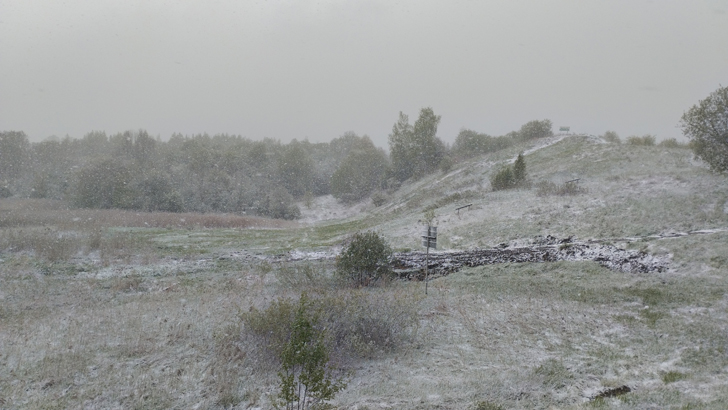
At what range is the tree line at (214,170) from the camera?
46469 mm

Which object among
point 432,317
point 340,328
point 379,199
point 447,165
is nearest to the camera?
point 340,328

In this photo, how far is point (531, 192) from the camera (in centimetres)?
2819

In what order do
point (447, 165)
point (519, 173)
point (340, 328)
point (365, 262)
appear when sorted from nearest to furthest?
point (340, 328) → point (365, 262) → point (519, 173) → point (447, 165)

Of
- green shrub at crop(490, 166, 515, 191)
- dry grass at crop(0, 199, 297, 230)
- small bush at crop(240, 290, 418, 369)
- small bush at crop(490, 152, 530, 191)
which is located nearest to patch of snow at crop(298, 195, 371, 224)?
dry grass at crop(0, 199, 297, 230)

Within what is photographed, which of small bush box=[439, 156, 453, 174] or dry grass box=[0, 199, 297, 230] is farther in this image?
small bush box=[439, 156, 453, 174]

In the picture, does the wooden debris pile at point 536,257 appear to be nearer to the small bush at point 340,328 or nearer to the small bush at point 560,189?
the small bush at point 340,328

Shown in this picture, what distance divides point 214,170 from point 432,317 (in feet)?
171

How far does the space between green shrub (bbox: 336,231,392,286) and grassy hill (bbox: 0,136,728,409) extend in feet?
2.37

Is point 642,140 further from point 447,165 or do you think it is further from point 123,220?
point 123,220

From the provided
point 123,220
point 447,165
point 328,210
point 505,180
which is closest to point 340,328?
point 505,180

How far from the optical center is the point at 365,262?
48.5ft

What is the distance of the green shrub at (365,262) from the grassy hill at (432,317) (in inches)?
28.4

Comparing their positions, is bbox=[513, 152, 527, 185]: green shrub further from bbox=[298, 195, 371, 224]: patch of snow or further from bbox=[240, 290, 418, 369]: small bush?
bbox=[240, 290, 418, 369]: small bush

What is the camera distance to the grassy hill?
23.8 ft
